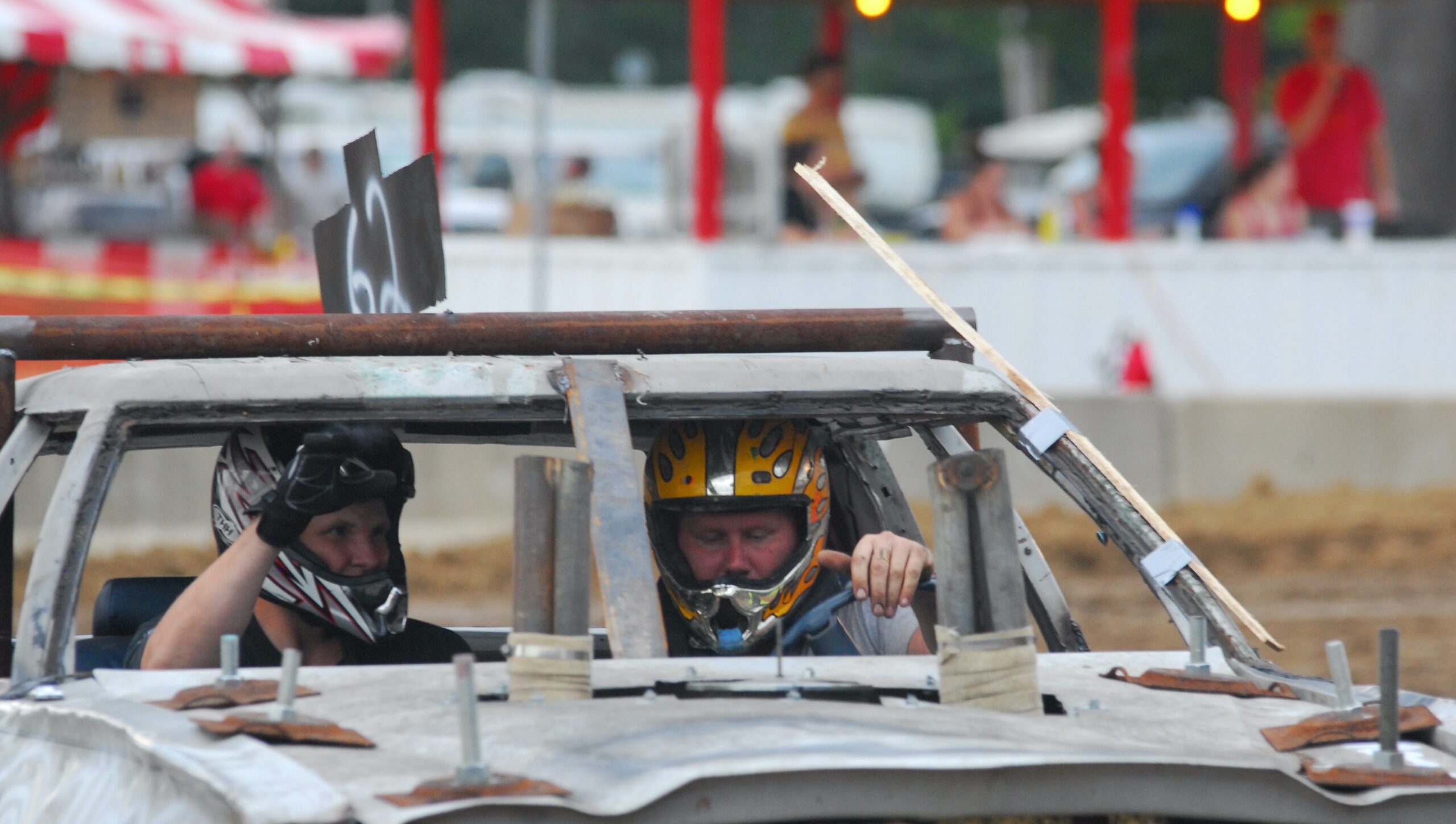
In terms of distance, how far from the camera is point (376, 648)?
436cm

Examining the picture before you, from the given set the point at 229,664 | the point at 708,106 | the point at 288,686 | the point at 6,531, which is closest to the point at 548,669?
the point at 288,686

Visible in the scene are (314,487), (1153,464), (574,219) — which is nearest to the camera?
(314,487)

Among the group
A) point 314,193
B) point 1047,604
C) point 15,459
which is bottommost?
point 1047,604

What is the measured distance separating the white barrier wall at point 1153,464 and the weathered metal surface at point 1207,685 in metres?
8.73

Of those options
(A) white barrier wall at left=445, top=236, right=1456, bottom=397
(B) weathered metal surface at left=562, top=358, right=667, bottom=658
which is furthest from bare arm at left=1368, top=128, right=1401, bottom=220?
(B) weathered metal surface at left=562, top=358, right=667, bottom=658

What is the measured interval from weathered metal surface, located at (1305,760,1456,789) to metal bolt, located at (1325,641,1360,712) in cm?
28

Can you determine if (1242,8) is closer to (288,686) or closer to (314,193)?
(314,193)

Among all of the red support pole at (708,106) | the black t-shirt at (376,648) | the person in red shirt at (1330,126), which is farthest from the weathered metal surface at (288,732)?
the person in red shirt at (1330,126)

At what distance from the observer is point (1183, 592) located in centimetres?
369

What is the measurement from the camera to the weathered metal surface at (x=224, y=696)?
295cm

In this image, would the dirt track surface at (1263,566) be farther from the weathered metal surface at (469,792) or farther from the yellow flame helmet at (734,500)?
the weathered metal surface at (469,792)

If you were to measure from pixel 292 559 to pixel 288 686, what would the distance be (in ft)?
3.79

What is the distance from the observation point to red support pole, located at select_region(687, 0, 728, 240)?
1422cm

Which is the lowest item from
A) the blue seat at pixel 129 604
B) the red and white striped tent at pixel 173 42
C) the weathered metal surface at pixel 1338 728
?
the weathered metal surface at pixel 1338 728
